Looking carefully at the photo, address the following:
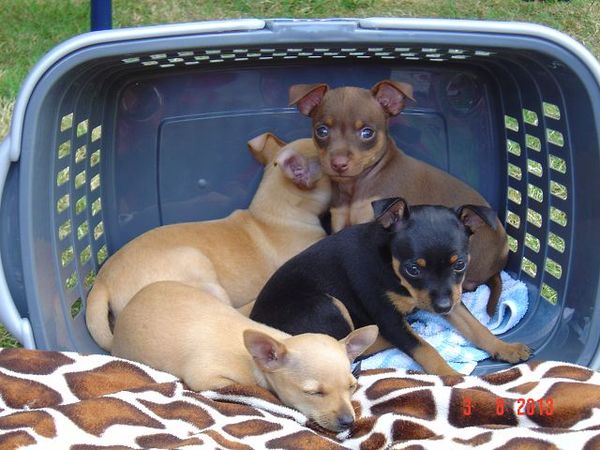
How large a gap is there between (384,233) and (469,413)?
32.6 inches

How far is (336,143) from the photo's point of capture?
3830mm

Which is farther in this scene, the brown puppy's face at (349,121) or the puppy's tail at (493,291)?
the puppy's tail at (493,291)

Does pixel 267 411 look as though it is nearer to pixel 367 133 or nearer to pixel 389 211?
pixel 389 211

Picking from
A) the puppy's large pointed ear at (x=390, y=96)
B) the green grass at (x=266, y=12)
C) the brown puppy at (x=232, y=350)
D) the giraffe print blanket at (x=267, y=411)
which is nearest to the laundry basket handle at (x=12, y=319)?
the giraffe print blanket at (x=267, y=411)

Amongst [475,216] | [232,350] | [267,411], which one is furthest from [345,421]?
[475,216]

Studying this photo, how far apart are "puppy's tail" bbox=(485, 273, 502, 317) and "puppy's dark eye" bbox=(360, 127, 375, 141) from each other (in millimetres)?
821

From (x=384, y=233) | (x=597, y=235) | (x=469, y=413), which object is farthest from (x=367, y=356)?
(x=597, y=235)

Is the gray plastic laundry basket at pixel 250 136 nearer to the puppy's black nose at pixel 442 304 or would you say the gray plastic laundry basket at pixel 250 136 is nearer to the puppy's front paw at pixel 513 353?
the puppy's front paw at pixel 513 353

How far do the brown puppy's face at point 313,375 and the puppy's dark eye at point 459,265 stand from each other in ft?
1.82

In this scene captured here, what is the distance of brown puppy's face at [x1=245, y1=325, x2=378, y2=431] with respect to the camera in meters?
2.86

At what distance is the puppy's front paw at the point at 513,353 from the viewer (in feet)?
11.5

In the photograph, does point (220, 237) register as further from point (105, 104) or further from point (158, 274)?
point (105, 104)

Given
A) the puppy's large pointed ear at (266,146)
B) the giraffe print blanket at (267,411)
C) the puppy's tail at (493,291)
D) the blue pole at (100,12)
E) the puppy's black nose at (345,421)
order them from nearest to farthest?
the giraffe print blanket at (267,411) < the puppy's black nose at (345,421) < the puppy's tail at (493,291) < the puppy's large pointed ear at (266,146) < the blue pole at (100,12)

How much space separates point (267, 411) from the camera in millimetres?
2951
